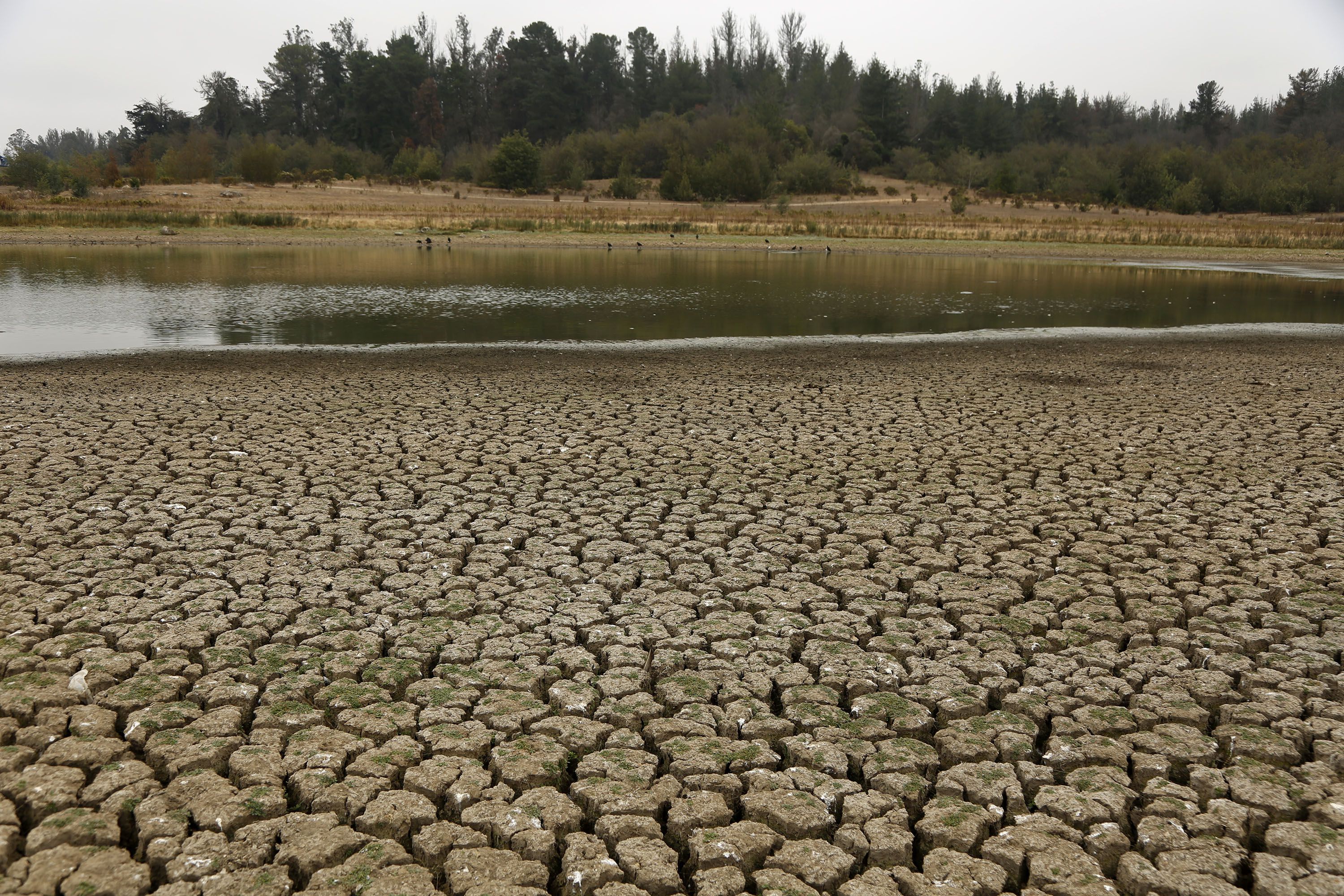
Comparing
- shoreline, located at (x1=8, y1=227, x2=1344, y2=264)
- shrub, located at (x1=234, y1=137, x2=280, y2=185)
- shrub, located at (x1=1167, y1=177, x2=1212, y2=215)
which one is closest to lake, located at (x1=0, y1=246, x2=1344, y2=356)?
shoreline, located at (x1=8, y1=227, x2=1344, y2=264)

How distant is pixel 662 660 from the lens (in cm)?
462

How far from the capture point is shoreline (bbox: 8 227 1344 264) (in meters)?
35.8

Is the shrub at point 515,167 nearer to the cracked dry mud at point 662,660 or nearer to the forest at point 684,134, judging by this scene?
the forest at point 684,134

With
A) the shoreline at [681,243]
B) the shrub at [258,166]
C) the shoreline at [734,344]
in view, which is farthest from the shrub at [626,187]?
the shoreline at [734,344]

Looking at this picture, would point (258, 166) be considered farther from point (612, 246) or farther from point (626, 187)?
point (612, 246)

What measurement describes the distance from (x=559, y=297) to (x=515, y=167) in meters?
48.7

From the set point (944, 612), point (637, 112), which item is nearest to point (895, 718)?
point (944, 612)

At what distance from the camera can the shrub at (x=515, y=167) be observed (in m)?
66.9

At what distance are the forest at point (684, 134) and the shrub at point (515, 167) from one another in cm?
13

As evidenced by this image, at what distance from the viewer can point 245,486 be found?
7066mm

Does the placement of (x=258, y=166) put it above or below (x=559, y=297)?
above

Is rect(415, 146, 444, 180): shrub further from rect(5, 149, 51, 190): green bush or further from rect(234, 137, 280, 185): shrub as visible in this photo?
rect(5, 149, 51, 190): green bush

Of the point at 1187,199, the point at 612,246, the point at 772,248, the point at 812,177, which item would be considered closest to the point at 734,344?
the point at 772,248

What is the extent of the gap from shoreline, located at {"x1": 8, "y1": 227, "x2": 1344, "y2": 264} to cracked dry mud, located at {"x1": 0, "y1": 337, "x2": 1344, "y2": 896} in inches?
1184
